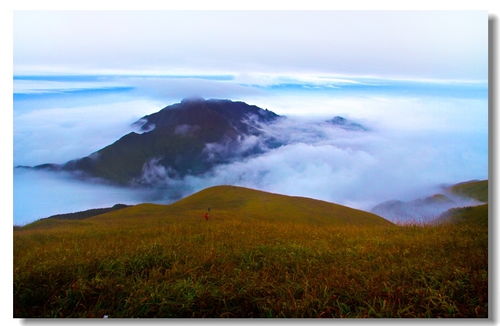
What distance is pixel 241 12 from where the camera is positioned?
3.95m

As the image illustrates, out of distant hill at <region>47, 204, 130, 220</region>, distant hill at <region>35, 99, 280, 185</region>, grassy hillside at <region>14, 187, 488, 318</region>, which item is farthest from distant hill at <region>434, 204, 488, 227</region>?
distant hill at <region>47, 204, 130, 220</region>

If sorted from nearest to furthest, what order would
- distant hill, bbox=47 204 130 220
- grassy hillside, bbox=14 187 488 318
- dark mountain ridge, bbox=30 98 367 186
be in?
grassy hillside, bbox=14 187 488 318, distant hill, bbox=47 204 130 220, dark mountain ridge, bbox=30 98 367 186

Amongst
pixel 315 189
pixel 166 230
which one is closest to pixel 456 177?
pixel 315 189

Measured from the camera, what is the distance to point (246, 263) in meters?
3.78

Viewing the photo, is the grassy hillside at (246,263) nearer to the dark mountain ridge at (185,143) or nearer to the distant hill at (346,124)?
the dark mountain ridge at (185,143)

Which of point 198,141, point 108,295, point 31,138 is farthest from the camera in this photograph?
point 198,141

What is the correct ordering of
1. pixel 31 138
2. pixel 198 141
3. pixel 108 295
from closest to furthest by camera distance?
pixel 108 295
pixel 31 138
pixel 198 141

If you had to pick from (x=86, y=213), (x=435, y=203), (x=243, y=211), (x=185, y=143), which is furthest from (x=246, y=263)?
(x=435, y=203)

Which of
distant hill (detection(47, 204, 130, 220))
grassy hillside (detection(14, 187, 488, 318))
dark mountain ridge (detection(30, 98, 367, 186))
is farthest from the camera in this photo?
dark mountain ridge (detection(30, 98, 367, 186))

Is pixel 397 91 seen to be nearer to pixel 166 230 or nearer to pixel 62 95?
pixel 166 230

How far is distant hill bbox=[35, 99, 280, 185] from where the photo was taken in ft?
13.4

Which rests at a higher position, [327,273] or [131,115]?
[131,115]

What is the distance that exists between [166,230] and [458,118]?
235cm

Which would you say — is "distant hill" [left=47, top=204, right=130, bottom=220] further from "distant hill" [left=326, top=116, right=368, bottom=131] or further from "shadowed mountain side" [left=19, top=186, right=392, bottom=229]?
"distant hill" [left=326, top=116, right=368, bottom=131]
